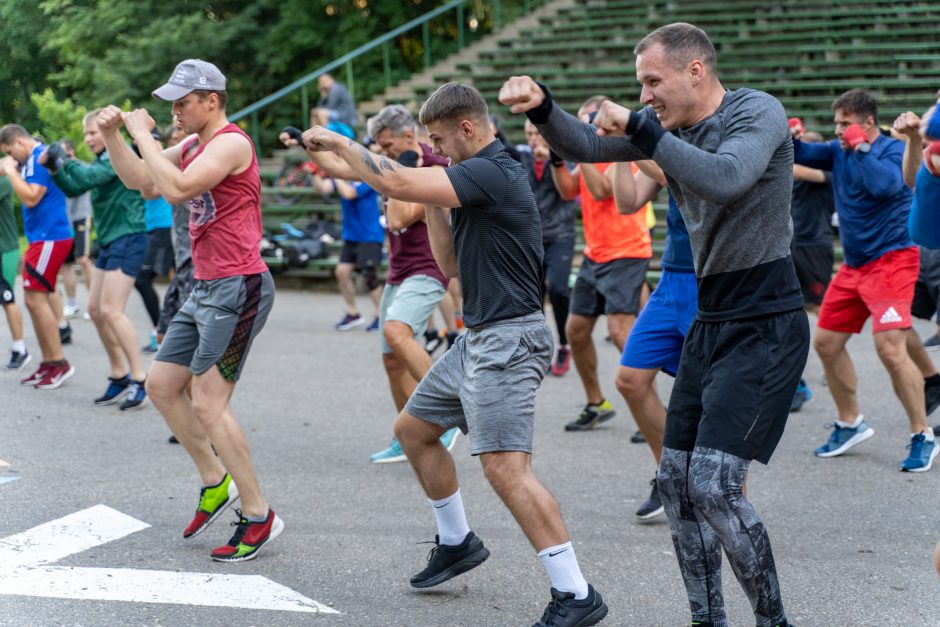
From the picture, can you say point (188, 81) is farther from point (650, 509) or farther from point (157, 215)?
point (157, 215)

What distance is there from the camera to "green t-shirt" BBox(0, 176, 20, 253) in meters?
9.14

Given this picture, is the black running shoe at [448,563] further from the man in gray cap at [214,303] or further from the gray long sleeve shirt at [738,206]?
the gray long sleeve shirt at [738,206]

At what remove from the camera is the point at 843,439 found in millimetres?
6645

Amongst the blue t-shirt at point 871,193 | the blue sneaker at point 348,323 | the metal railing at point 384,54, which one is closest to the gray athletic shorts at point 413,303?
the blue t-shirt at point 871,193

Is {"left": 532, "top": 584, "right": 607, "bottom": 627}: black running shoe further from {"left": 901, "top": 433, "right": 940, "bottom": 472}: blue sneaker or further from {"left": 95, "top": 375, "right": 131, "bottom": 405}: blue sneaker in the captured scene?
{"left": 95, "top": 375, "right": 131, "bottom": 405}: blue sneaker

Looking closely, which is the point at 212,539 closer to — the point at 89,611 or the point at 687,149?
the point at 89,611

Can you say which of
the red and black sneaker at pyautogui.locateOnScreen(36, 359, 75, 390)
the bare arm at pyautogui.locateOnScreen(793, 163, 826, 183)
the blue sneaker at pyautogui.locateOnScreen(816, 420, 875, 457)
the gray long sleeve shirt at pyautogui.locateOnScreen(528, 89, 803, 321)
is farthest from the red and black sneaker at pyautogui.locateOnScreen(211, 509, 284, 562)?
the bare arm at pyautogui.locateOnScreen(793, 163, 826, 183)

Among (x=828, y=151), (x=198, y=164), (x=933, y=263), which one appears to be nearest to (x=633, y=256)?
(x=828, y=151)

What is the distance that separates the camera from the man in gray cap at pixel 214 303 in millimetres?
4918

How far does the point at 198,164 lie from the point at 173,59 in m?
17.4

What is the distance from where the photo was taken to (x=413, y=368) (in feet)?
20.6

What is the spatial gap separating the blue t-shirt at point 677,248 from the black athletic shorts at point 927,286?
2369 millimetres

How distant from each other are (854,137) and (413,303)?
104 inches

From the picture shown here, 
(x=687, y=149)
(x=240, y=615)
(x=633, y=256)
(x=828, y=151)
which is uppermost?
(x=687, y=149)
